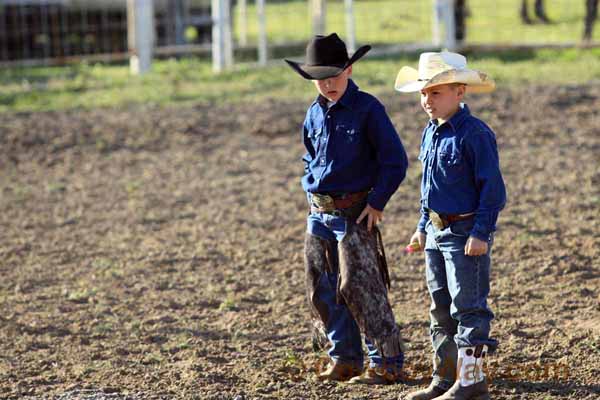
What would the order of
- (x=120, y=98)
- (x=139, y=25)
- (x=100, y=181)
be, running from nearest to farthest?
(x=100, y=181) → (x=120, y=98) → (x=139, y=25)

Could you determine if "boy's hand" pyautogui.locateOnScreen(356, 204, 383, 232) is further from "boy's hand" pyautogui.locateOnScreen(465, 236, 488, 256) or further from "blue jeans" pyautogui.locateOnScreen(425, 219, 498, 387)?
"boy's hand" pyautogui.locateOnScreen(465, 236, 488, 256)

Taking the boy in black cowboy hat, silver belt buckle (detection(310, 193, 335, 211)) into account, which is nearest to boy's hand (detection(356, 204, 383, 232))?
the boy in black cowboy hat

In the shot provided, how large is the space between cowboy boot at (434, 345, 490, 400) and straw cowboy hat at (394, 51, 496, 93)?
3.63 feet

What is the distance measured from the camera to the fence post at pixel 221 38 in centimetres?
1498

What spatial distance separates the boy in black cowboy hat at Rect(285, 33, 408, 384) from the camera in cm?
489

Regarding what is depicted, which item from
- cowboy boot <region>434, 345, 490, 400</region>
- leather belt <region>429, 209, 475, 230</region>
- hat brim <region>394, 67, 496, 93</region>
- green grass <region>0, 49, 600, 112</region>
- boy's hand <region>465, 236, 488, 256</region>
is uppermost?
hat brim <region>394, 67, 496, 93</region>

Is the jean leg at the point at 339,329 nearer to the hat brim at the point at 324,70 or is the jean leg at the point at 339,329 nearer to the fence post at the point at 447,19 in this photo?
the hat brim at the point at 324,70

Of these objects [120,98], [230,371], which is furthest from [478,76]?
[120,98]

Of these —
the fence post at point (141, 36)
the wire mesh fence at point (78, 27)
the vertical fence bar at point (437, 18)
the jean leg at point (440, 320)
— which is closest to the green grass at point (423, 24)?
the vertical fence bar at point (437, 18)

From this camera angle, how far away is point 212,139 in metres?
11.2

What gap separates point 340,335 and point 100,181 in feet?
17.0

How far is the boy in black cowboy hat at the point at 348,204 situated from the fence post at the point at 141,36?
1028cm

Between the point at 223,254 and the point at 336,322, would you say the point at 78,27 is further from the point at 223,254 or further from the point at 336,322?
the point at 336,322

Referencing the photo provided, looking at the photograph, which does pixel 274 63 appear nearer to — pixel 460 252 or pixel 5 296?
pixel 5 296
